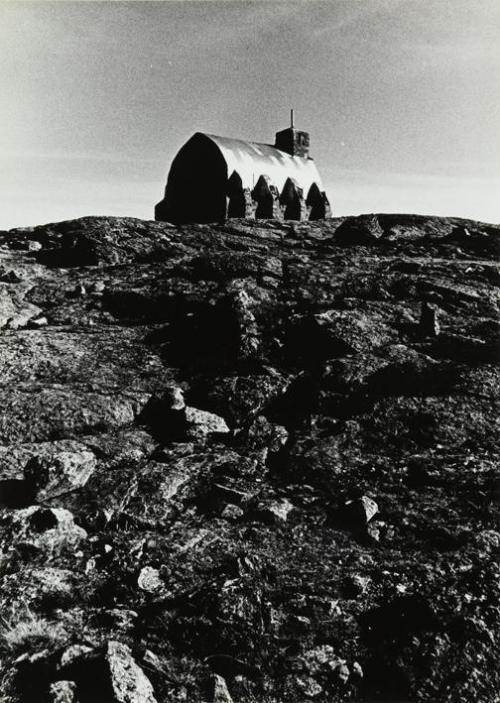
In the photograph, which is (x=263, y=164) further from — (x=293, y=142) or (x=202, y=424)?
(x=202, y=424)

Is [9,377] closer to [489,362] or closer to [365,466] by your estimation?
[365,466]

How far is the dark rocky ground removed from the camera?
4.17 metres

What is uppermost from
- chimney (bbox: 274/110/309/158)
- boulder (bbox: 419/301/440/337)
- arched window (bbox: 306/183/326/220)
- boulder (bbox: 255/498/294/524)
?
chimney (bbox: 274/110/309/158)

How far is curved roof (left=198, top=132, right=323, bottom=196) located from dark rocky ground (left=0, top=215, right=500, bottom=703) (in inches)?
553

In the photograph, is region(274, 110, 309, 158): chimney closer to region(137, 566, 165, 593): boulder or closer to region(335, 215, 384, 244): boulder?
region(335, 215, 384, 244): boulder

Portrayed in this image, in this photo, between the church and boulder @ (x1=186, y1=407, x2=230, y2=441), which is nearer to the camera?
boulder @ (x1=186, y1=407, x2=230, y2=441)

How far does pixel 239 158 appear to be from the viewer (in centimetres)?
2591

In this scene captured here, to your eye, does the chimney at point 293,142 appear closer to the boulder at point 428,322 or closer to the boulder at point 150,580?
the boulder at point 428,322

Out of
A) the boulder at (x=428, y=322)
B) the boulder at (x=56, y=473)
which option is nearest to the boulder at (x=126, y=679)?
the boulder at (x=56, y=473)

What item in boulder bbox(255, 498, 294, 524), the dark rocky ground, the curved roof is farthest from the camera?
the curved roof

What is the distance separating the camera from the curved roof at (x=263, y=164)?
25531mm

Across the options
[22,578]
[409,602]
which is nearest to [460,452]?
[409,602]

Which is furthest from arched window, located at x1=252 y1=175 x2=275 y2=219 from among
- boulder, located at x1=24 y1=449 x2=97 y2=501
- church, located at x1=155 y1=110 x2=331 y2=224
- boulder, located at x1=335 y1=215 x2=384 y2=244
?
boulder, located at x1=24 y1=449 x2=97 y2=501

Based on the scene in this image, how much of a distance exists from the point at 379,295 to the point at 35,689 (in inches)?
362
